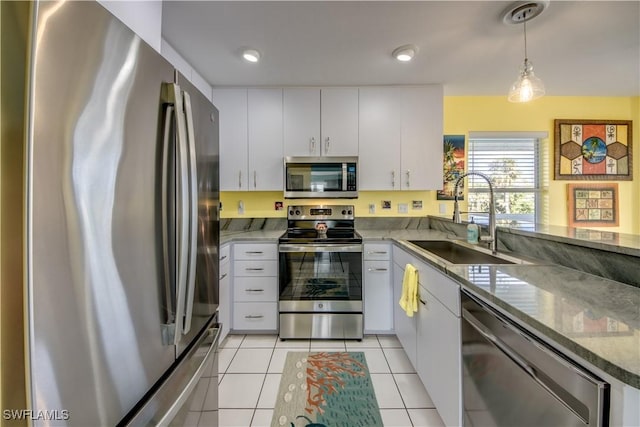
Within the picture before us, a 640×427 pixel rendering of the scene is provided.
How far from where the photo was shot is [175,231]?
814 mm

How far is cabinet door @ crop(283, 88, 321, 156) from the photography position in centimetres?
278

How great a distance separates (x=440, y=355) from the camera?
1460 millimetres

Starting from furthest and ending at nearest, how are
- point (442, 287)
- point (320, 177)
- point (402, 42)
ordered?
point (320, 177), point (402, 42), point (442, 287)

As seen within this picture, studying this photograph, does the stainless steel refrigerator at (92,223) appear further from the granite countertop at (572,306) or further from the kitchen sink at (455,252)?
the kitchen sink at (455,252)

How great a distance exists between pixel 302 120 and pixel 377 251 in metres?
1.46

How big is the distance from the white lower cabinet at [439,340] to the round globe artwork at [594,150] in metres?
2.75

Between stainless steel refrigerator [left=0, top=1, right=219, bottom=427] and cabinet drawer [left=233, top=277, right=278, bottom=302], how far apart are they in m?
1.56

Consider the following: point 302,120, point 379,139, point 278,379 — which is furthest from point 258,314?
point 379,139

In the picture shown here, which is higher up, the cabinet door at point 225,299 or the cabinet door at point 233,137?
the cabinet door at point 233,137

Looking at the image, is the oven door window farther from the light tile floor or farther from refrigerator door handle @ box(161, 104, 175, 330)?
refrigerator door handle @ box(161, 104, 175, 330)

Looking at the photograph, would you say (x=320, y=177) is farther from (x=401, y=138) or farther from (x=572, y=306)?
(x=572, y=306)

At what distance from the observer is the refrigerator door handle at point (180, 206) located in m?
0.80

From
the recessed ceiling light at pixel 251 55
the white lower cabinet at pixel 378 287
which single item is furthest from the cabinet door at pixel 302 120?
the white lower cabinet at pixel 378 287

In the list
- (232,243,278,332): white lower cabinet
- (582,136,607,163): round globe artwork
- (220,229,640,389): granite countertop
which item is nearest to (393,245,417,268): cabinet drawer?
(220,229,640,389): granite countertop
